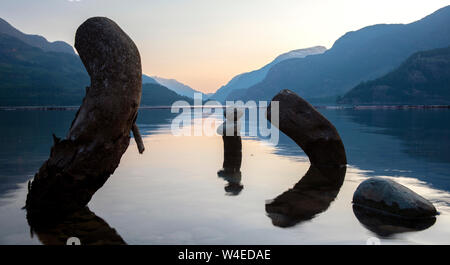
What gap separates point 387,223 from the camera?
24.8 feet

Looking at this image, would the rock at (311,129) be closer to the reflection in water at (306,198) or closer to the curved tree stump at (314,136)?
the curved tree stump at (314,136)

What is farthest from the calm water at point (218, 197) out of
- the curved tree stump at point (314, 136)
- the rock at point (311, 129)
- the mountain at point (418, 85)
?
the mountain at point (418, 85)

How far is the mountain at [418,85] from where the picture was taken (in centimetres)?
17862

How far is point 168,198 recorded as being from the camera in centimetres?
951

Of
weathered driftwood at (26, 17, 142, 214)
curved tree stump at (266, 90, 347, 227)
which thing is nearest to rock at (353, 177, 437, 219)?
curved tree stump at (266, 90, 347, 227)

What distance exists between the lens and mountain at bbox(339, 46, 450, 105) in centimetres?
17862

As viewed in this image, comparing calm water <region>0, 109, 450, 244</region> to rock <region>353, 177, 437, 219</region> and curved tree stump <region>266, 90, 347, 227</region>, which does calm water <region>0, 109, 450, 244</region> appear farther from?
curved tree stump <region>266, 90, 347, 227</region>

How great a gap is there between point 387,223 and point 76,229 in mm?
6223

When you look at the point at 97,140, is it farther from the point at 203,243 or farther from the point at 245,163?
the point at 245,163

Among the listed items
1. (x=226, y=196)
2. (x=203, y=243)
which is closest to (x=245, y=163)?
(x=226, y=196)

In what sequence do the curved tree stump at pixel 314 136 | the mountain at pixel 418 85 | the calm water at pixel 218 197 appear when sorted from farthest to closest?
the mountain at pixel 418 85 → the curved tree stump at pixel 314 136 → the calm water at pixel 218 197

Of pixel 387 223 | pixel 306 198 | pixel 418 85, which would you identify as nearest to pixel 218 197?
pixel 306 198

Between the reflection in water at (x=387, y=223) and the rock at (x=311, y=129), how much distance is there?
5593mm

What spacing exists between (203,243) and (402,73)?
21531cm
